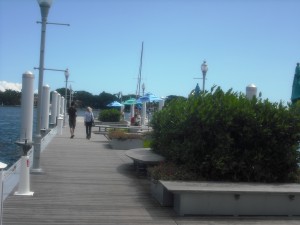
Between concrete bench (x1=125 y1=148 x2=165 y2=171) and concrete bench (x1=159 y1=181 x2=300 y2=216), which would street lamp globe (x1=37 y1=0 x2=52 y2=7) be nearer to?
concrete bench (x1=125 y1=148 x2=165 y2=171)

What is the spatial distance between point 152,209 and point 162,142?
3.77 meters

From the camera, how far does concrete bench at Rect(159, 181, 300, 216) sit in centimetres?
800

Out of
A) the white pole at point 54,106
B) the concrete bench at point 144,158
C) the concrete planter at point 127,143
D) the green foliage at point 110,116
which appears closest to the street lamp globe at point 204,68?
the concrete planter at point 127,143

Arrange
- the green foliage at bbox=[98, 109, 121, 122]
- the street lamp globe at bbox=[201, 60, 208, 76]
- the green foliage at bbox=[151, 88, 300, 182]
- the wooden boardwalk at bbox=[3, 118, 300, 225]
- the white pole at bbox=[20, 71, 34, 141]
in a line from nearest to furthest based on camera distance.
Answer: the wooden boardwalk at bbox=[3, 118, 300, 225] → the green foliage at bbox=[151, 88, 300, 182] → the white pole at bbox=[20, 71, 34, 141] → the street lamp globe at bbox=[201, 60, 208, 76] → the green foliage at bbox=[98, 109, 121, 122]

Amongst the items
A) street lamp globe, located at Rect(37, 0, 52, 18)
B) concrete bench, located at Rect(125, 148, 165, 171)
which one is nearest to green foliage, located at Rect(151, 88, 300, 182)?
concrete bench, located at Rect(125, 148, 165, 171)

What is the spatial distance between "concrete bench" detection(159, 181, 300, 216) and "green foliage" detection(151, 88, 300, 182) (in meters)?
1.34

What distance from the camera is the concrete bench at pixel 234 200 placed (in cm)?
800

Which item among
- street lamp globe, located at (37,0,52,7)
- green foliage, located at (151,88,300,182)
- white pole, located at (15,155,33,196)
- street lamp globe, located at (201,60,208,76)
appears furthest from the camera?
street lamp globe, located at (201,60,208,76)

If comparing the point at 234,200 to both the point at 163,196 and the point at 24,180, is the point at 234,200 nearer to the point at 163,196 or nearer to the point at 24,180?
the point at 163,196

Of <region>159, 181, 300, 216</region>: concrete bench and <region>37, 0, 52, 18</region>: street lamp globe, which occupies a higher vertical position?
<region>37, 0, 52, 18</region>: street lamp globe

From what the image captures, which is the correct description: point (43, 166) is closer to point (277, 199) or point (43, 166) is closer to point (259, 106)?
point (259, 106)

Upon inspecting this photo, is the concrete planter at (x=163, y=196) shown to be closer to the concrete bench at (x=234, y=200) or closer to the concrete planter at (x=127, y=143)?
the concrete bench at (x=234, y=200)

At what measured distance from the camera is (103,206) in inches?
339

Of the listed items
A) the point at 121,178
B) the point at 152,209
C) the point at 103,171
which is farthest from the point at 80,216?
the point at 103,171
